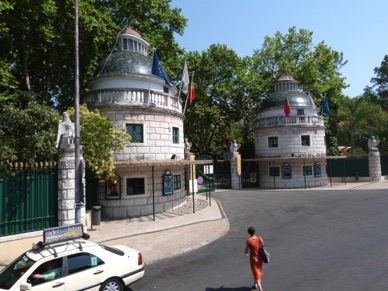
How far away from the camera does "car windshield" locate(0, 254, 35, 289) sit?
24.0 feet

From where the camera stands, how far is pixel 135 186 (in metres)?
20.6

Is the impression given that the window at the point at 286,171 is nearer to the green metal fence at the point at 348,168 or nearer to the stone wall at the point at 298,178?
the stone wall at the point at 298,178

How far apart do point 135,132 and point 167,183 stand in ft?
13.6

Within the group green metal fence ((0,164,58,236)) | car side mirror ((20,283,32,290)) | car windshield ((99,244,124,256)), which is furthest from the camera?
green metal fence ((0,164,58,236))

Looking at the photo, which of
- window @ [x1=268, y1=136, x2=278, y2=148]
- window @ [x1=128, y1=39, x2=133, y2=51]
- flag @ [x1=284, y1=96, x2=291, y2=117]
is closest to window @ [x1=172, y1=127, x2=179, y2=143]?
window @ [x1=128, y1=39, x2=133, y2=51]

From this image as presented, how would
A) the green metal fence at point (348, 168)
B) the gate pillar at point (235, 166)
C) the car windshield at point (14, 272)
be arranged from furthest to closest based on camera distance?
the green metal fence at point (348, 168)
the gate pillar at point (235, 166)
the car windshield at point (14, 272)

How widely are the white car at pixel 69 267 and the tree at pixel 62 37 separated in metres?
12.3

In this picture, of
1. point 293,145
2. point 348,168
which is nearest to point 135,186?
point 293,145

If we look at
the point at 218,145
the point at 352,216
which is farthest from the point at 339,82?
the point at 352,216

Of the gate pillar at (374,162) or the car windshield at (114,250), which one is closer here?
the car windshield at (114,250)

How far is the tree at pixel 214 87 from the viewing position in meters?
41.0

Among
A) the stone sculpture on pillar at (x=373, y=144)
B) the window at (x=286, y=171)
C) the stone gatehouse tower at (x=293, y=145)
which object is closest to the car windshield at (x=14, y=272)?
the stone gatehouse tower at (x=293, y=145)

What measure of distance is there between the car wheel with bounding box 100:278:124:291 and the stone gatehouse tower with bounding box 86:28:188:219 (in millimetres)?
10500

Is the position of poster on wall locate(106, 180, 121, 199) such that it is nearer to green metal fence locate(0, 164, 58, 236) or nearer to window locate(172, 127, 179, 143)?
window locate(172, 127, 179, 143)
